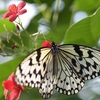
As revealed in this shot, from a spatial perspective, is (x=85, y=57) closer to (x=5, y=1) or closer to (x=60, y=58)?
(x=60, y=58)

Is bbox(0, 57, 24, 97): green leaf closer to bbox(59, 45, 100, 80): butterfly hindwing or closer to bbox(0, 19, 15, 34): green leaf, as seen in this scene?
bbox(0, 19, 15, 34): green leaf

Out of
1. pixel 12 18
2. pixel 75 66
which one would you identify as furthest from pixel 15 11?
pixel 75 66

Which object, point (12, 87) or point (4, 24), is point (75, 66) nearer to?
point (12, 87)

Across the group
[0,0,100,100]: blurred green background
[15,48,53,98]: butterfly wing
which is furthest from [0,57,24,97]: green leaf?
[15,48,53,98]: butterfly wing

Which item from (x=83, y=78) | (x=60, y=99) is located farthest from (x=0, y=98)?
(x=83, y=78)

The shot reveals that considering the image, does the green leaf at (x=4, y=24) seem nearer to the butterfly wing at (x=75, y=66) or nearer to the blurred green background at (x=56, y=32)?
the blurred green background at (x=56, y=32)

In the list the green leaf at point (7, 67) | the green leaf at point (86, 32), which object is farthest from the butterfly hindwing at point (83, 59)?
the green leaf at point (7, 67)
